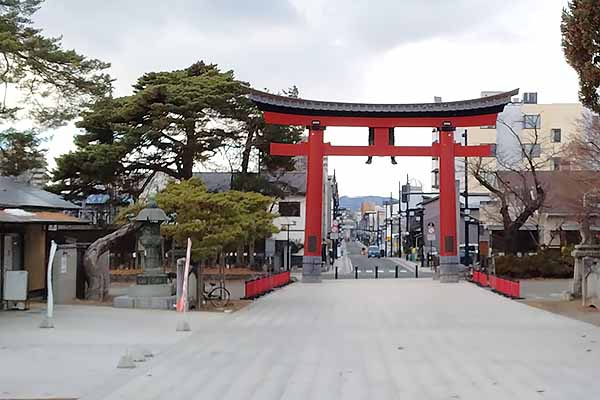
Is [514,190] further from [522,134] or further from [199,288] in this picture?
[199,288]

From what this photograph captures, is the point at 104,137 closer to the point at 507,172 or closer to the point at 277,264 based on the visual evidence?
the point at 277,264

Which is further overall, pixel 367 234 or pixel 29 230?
pixel 367 234

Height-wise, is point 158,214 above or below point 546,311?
above

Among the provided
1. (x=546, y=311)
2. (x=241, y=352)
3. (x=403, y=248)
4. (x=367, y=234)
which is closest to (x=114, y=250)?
(x=546, y=311)

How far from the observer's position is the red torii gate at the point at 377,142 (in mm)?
40688

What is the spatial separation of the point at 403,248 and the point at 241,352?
298 ft

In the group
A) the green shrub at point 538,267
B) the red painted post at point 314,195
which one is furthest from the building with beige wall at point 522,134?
the red painted post at point 314,195


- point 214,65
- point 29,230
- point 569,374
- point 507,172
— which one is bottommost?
point 569,374

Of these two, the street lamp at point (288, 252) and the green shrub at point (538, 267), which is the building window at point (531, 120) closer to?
the street lamp at point (288, 252)

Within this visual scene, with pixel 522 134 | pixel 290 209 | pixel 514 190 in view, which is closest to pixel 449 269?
pixel 514 190

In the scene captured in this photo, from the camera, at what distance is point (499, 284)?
106 feet

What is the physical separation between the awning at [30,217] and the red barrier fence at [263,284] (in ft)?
22.9

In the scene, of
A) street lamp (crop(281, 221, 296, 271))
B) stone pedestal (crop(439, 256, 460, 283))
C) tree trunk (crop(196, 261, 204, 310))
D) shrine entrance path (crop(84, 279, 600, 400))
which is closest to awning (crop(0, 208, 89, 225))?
tree trunk (crop(196, 261, 204, 310))

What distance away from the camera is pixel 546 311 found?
23078 mm
